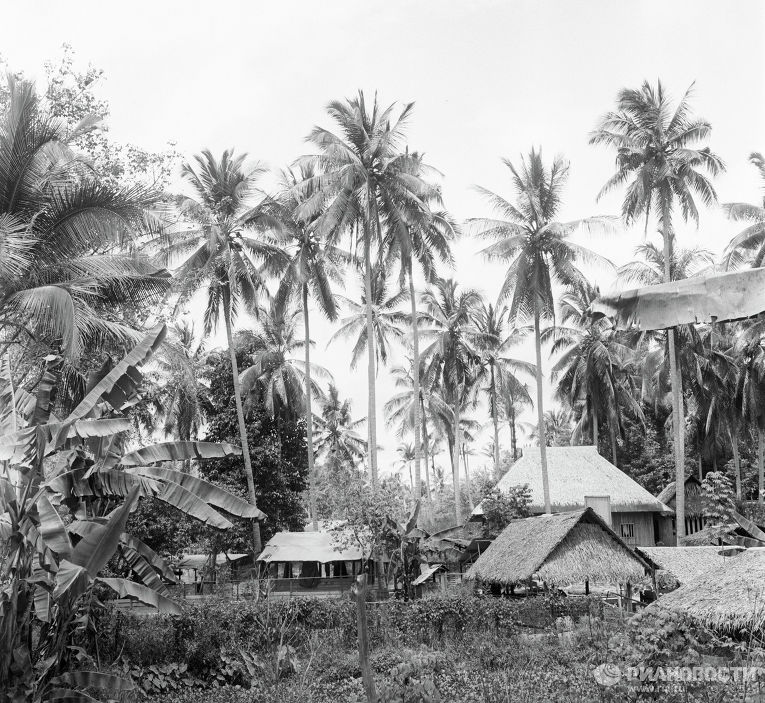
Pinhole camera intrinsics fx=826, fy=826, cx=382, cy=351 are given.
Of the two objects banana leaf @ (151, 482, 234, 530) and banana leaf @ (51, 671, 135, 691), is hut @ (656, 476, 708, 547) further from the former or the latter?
banana leaf @ (51, 671, 135, 691)

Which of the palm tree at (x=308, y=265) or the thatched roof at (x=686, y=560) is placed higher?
the palm tree at (x=308, y=265)

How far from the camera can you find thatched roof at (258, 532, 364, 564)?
88.7 feet

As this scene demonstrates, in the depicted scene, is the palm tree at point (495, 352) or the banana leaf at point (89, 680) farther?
the palm tree at point (495, 352)

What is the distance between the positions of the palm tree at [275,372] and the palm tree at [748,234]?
16405mm

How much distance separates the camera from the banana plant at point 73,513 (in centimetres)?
834

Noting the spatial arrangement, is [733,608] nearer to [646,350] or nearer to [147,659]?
[147,659]

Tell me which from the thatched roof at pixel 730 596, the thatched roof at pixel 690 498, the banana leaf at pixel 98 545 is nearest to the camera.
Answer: the banana leaf at pixel 98 545

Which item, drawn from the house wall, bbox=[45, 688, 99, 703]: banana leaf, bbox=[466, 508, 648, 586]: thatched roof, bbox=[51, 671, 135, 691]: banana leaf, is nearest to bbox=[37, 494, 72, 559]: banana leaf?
bbox=[51, 671, 135, 691]: banana leaf

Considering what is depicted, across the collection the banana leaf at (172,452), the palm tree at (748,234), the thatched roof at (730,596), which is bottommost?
the thatched roof at (730,596)

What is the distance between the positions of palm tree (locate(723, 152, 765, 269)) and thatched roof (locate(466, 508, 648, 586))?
38.0 ft

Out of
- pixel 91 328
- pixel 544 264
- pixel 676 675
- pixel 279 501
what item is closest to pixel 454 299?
pixel 544 264

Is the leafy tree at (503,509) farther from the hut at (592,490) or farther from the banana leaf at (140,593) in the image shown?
the banana leaf at (140,593)

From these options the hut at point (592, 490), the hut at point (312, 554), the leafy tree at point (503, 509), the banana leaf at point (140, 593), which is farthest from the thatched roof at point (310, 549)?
the banana leaf at point (140, 593)

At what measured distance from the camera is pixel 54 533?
8.41 meters
